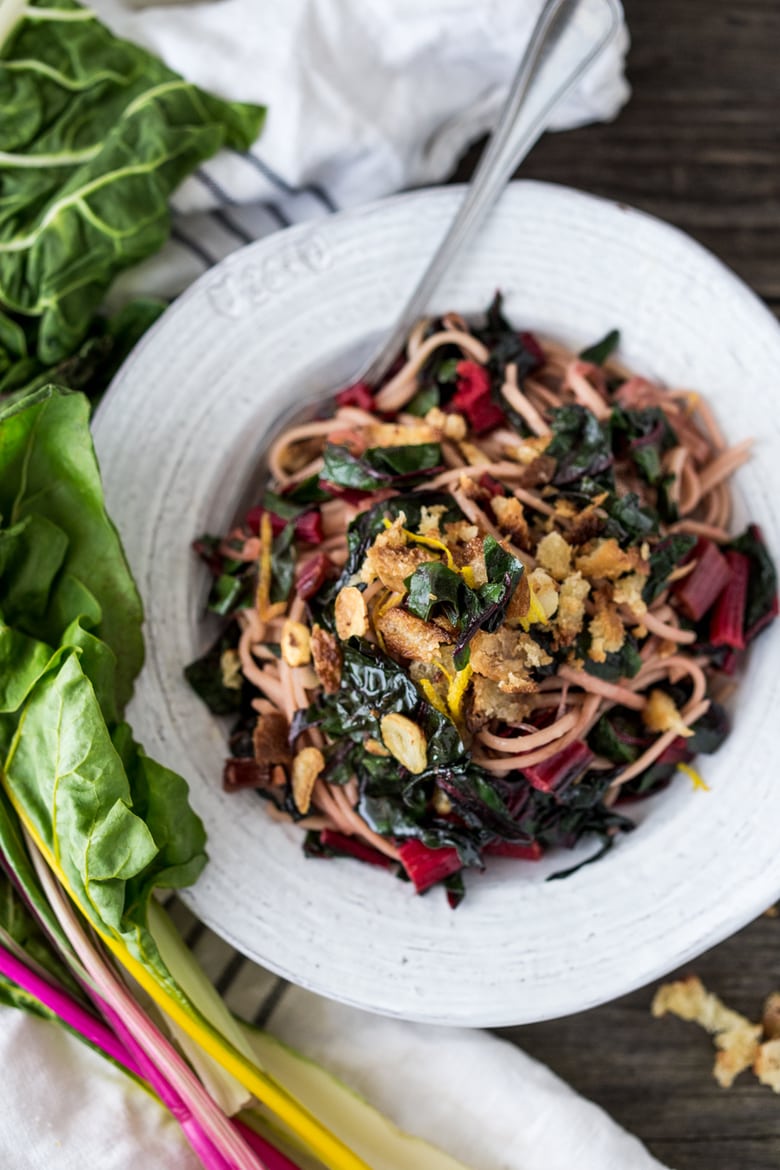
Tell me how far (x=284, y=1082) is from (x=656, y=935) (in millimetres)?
1270

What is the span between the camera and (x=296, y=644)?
2869mm

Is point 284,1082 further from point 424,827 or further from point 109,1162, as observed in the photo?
point 424,827

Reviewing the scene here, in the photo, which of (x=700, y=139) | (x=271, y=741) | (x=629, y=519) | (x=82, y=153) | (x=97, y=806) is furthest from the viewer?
(x=700, y=139)

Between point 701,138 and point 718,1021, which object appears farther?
point 701,138

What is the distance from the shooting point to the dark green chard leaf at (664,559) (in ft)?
9.42

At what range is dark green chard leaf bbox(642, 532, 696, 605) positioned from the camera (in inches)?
113

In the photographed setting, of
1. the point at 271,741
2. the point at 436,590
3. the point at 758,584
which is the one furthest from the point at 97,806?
the point at 758,584

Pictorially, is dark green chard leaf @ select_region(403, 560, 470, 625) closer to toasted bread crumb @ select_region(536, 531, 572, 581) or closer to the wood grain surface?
toasted bread crumb @ select_region(536, 531, 572, 581)

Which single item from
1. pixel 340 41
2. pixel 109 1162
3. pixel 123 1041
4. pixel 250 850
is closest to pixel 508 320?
pixel 340 41

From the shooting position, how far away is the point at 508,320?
10.6 feet

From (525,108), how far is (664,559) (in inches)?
59.9

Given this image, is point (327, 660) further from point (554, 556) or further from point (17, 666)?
point (17, 666)

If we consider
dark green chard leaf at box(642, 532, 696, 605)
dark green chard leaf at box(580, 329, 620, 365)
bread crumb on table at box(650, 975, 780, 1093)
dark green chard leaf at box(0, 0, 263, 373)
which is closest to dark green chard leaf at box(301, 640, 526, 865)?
dark green chard leaf at box(642, 532, 696, 605)

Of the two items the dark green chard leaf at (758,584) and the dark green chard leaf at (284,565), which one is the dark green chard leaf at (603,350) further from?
the dark green chard leaf at (284,565)
